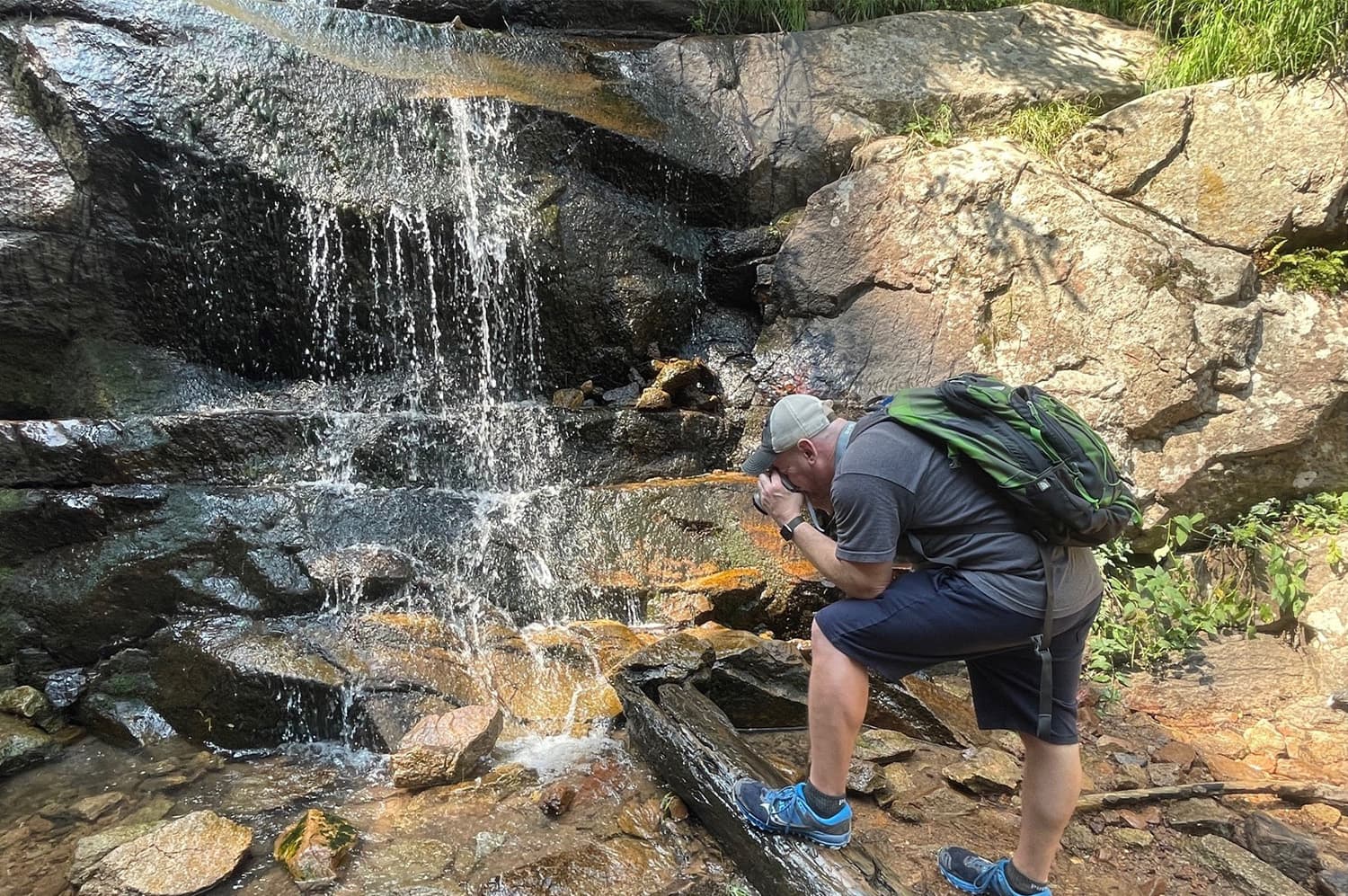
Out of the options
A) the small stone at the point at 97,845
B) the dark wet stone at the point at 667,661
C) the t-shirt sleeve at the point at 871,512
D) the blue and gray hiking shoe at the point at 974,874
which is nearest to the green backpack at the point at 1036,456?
the t-shirt sleeve at the point at 871,512

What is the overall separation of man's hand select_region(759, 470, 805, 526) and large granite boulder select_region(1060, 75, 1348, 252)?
206 inches

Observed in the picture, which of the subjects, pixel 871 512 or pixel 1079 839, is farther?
pixel 1079 839

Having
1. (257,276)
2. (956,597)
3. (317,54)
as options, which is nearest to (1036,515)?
(956,597)

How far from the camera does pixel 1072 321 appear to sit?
5.91 metres

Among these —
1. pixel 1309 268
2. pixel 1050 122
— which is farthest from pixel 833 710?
pixel 1050 122

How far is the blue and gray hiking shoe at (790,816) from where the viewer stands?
8.08 ft

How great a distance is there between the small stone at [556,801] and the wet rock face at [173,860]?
116 cm

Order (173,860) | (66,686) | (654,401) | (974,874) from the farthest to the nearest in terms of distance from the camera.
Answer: (654,401), (66,686), (173,860), (974,874)

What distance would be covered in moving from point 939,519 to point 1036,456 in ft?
1.07

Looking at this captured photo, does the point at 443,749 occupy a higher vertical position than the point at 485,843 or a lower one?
higher

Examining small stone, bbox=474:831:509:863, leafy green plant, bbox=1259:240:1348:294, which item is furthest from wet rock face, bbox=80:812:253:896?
leafy green plant, bbox=1259:240:1348:294

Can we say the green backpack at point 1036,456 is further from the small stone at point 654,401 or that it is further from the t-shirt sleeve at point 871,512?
the small stone at point 654,401

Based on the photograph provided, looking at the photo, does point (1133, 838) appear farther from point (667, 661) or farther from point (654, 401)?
point (654, 401)

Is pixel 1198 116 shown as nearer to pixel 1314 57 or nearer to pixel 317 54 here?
pixel 1314 57
